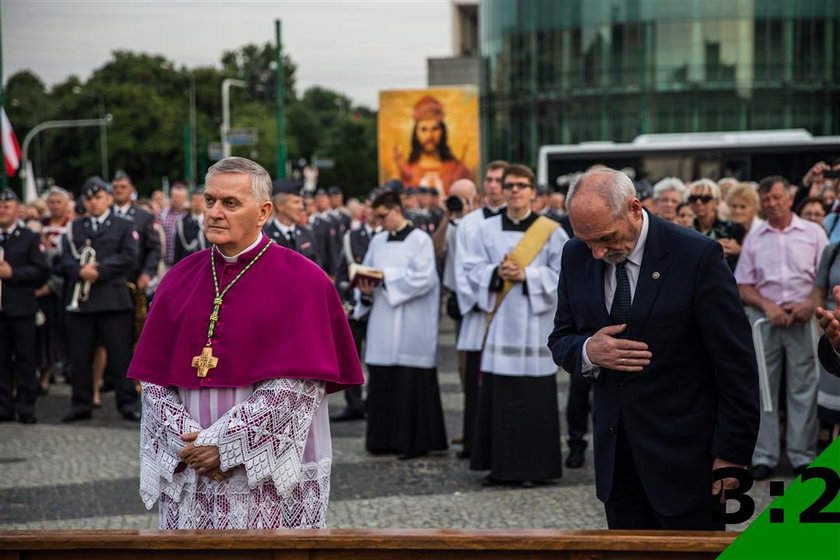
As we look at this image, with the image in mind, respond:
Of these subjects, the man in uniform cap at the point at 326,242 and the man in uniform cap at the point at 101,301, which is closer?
the man in uniform cap at the point at 101,301

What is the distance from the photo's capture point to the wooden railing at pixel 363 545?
131 inches

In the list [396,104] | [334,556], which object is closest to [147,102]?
[396,104]

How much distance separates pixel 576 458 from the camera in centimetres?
905

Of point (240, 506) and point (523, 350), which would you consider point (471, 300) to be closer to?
point (523, 350)

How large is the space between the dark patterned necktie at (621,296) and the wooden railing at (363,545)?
106cm

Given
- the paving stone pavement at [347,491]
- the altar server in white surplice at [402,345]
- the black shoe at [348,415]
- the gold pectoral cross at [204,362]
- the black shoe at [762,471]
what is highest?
the gold pectoral cross at [204,362]

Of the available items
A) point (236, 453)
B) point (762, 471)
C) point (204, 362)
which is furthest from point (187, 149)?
point (236, 453)

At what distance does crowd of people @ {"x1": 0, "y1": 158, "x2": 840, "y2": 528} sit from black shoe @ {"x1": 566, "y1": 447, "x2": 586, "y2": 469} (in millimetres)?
11

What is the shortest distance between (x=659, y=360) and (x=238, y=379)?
1514mm

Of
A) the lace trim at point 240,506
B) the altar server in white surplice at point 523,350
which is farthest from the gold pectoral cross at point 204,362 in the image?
the altar server in white surplice at point 523,350

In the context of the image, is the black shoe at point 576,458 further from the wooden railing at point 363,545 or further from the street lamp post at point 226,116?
the street lamp post at point 226,116

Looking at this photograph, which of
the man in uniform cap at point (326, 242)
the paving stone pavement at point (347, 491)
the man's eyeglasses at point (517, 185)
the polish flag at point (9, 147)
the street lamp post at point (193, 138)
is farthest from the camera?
the street lamp post at point (193, 138)

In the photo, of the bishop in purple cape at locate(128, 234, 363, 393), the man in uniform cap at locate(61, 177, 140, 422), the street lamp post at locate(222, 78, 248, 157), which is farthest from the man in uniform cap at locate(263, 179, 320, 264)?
the street lamp post at locate(222, 78, 248, 157)

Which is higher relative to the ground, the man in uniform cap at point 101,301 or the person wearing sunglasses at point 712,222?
the person wearing sunglasses at point 712,222
